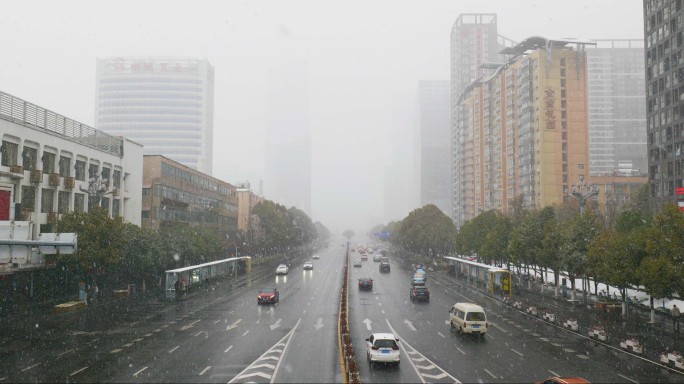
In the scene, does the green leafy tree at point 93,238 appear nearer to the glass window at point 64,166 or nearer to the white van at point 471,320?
→ the glass window at point 64,166

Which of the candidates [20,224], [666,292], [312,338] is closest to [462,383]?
[312,338]

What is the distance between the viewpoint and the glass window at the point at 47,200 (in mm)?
54172

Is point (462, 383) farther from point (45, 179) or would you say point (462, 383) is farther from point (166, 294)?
point (45, 179)

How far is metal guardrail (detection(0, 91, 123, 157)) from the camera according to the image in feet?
166

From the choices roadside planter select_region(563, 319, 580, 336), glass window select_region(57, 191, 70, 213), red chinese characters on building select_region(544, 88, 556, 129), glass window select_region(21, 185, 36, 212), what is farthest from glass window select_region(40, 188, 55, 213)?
red chinese characters on building select_region(544, 88, 556, 129)

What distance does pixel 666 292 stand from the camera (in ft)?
115

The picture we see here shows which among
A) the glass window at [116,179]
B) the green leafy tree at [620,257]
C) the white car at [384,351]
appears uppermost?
the glass window at [116,179]

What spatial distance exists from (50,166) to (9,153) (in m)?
6.63

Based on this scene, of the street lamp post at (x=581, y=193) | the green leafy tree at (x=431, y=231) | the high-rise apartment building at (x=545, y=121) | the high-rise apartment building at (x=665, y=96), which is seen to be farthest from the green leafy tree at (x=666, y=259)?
the high-rise apartment building at (x=545, y=121)

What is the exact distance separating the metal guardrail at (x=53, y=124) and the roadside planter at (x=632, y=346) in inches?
2042

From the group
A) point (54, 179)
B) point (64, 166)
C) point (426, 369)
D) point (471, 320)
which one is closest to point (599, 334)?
point (471, 320)

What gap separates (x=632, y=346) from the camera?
95.9 feet

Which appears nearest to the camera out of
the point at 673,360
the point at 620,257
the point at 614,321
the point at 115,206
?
the point at 673,360

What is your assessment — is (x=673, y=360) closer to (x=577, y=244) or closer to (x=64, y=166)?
(x=577, y=244)
